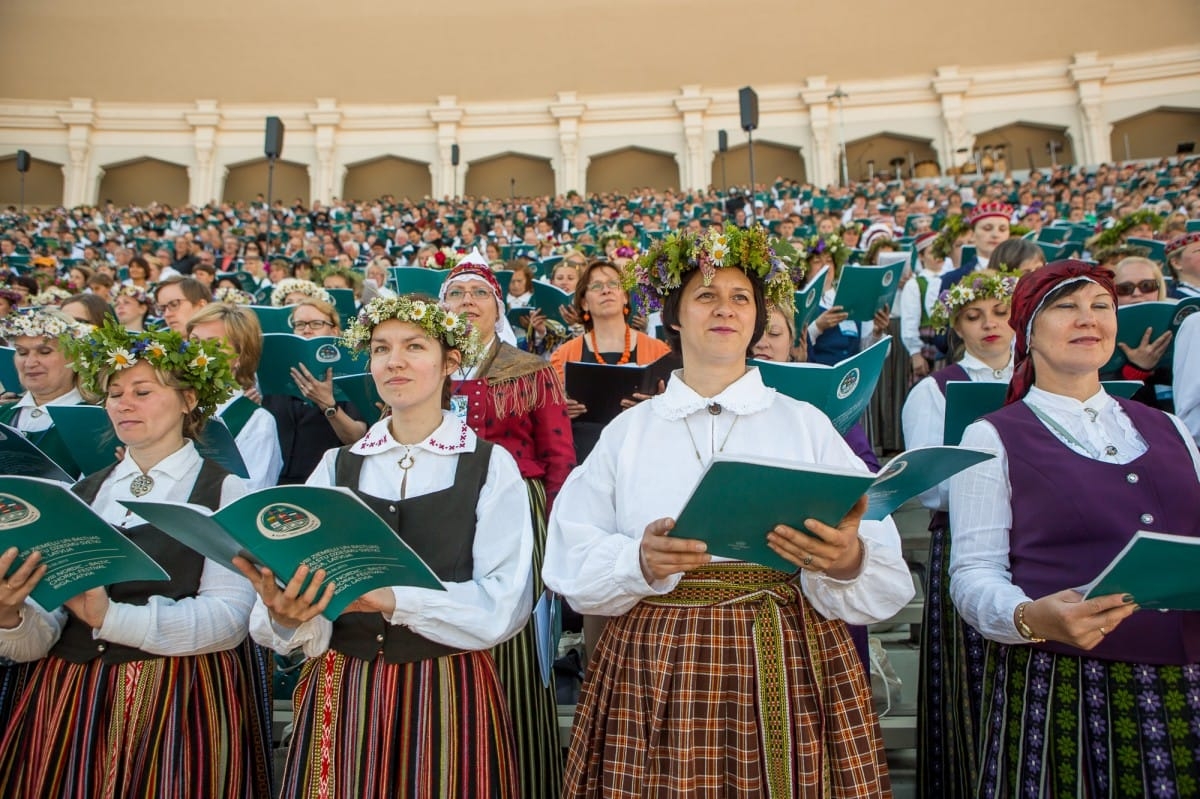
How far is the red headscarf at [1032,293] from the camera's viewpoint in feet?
6.91

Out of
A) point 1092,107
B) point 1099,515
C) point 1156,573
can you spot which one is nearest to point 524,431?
point 1099,515

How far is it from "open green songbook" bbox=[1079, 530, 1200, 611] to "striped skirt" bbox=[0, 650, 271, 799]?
6.69 ft

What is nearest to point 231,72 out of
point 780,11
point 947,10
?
point 780,11

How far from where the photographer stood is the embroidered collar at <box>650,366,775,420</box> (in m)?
1.94

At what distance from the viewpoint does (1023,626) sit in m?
1.75

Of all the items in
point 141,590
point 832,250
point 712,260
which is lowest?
point 141,590

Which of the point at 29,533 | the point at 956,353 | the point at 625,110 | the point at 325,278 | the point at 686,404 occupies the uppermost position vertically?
the point at 625,110

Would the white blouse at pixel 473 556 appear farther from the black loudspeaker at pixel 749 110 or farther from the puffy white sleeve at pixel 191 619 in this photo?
the black loudspeaker at pixel 749 110

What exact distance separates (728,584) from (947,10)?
34010 millimetres

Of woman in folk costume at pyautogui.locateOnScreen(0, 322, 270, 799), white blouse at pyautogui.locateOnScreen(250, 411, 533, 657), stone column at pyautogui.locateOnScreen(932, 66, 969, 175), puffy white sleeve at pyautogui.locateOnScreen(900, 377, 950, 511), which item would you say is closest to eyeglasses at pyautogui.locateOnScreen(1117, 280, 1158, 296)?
puffy white sleeve at pyautogui.locateOnScreen(900, 377, 950, 511)

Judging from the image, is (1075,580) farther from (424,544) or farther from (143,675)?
(143,675)

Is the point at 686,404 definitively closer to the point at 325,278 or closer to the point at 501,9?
the point at 325,278

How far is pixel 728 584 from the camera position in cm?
181

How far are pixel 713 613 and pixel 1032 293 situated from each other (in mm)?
1214
